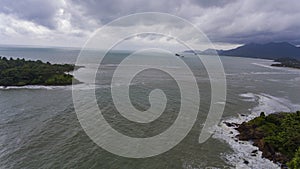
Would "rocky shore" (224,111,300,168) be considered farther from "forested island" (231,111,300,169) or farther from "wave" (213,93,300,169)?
"wave" (213,93,300,169)

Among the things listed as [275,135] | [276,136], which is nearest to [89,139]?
[276,136]

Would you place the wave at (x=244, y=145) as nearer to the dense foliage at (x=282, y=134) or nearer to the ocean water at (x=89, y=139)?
the ocean water at (x=89, y=139)

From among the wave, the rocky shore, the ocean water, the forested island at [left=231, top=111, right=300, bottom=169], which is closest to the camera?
the ocean water

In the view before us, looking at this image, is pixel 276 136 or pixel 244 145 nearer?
pixel 276 136

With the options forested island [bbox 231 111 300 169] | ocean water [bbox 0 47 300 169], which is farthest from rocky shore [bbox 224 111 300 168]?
ocean water [bbox 0 47 300 169]

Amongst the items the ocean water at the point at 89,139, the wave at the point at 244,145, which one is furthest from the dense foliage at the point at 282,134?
the ocean water at the point at 89,139

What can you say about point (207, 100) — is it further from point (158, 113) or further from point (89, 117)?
point (89, 117)

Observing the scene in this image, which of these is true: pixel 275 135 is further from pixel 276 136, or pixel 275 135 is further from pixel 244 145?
pixel 244 145
